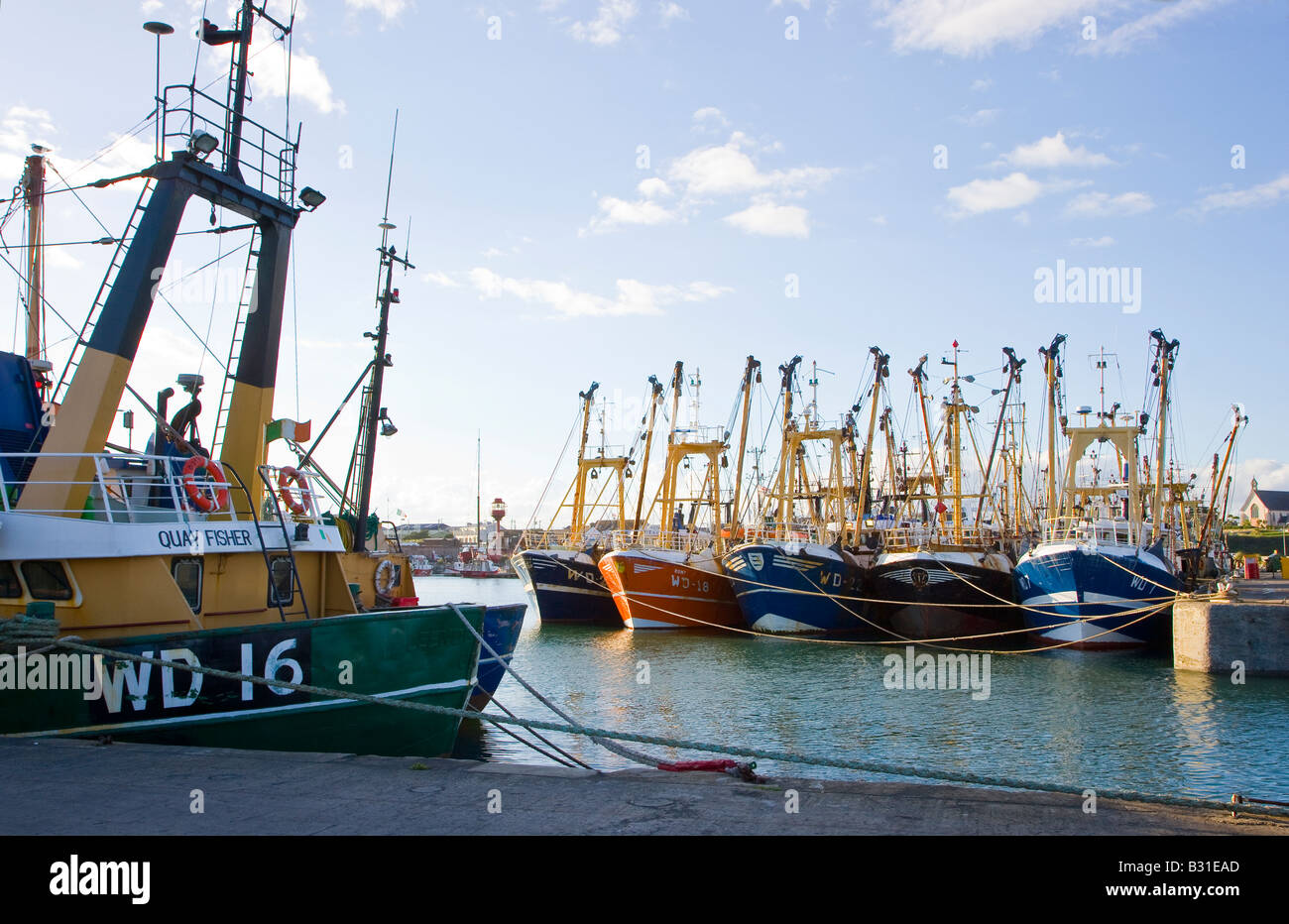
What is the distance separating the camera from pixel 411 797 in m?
7.26

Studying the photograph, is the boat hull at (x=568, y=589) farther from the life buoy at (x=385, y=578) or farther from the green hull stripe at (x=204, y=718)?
the green hull stripe at (x=204, y=718)

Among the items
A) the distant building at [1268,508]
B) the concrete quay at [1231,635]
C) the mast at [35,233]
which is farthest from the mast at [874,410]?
the distant building at [1268,508]

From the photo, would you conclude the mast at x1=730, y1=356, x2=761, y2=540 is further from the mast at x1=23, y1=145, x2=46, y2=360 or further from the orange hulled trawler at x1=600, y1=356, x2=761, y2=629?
the mast at x1=23, y1=145, x2=46, y2=360

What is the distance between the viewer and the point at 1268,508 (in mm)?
102375

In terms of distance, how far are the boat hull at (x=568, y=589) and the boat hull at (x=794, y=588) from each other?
1030 cm

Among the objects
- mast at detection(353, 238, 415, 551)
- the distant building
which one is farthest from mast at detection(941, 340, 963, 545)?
the distant building

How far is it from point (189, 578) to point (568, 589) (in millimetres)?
34611

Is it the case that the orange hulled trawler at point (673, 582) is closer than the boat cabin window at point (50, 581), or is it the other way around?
the boat cabin window at point (50, 581)

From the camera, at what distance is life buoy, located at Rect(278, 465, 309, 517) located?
44.2 ft

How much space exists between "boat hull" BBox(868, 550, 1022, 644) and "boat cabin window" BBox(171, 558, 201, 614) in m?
26.7

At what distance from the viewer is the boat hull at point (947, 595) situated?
112ft
